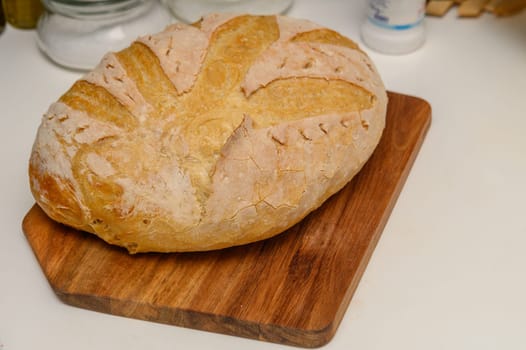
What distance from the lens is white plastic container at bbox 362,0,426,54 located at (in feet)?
5.93

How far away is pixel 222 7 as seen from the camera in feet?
6.33

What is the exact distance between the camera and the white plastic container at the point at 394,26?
1807mm

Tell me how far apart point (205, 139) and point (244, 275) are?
22cm

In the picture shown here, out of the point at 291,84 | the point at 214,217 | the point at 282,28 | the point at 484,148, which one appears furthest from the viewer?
the point at 484,148

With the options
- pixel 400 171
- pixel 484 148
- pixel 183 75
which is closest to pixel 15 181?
pixel 183 75

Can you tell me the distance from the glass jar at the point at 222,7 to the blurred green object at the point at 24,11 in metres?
0.31

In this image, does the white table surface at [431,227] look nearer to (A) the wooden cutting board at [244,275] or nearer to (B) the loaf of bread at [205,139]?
(A) the wooden cutting board at [244,275]

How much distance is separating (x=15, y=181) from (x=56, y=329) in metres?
0.38

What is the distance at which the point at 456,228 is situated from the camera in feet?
4.81

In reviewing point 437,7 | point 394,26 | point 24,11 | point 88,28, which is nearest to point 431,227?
point 394,26

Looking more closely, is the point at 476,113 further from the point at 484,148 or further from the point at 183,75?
the point at 183,75

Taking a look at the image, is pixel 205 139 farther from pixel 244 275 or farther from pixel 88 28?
pixel 88 28

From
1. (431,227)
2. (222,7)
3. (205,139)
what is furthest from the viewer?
(222,7)

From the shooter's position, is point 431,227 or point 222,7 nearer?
point 431,227
